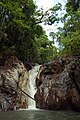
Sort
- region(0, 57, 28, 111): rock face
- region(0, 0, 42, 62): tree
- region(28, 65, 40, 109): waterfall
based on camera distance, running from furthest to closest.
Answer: region(0, 0, 42, 62): tree
region(28, 65, 40, 109): waterfall
region(0, 57, 28, 111): rock face

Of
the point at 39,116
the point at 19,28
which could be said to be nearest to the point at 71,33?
the point at 19,28

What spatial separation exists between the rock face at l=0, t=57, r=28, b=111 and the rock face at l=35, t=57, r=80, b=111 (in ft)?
5.57

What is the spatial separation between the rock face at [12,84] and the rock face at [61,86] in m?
1.70

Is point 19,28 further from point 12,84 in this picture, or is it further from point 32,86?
point 12,84

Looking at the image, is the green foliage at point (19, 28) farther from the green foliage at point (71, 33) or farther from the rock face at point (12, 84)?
the green foliage at point (71, 33)

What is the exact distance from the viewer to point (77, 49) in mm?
21469

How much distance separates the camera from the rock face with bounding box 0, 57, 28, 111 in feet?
64.4

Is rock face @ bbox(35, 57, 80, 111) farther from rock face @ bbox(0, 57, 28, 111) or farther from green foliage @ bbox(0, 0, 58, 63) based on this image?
green foliage @ bbox(0, 0, 58, 63)

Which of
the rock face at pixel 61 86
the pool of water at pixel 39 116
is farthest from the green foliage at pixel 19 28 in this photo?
the pool of water at pixel 39 116

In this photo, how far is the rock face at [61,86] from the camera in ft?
61.0

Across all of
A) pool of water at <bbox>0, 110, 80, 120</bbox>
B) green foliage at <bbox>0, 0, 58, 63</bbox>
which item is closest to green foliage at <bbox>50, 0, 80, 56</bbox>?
green foliage at <bbox>0, 0, 58, 63</bbox>

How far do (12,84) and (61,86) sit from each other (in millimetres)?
4228

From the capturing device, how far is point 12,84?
67.9 ft

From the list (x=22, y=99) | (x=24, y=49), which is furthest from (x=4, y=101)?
(x=24, y=49)
